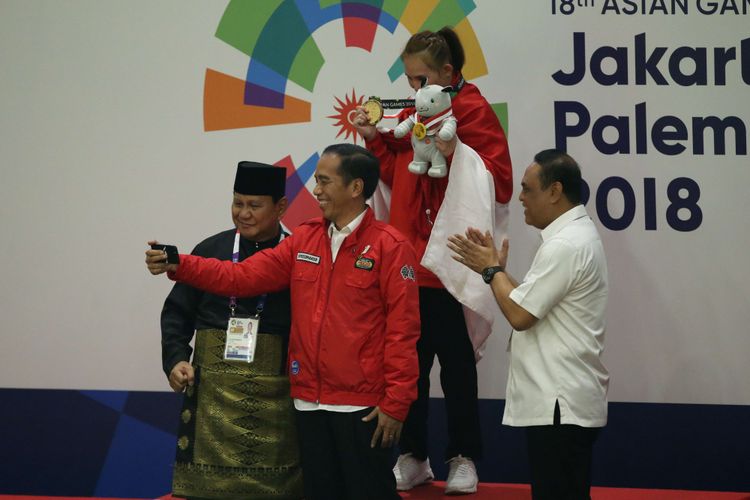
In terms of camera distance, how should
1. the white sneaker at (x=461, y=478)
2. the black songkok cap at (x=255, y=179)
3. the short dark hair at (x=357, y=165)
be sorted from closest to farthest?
the short dark hair at (x=357, y=165) → the black songkok cap at (x=255, y=179) → the white sneaker at (x=461, y=478)

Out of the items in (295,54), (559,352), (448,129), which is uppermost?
(295,54)

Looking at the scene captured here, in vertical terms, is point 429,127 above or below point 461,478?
above

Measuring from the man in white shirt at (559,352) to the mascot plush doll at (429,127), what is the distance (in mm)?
439

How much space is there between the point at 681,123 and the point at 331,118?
4.90 ft

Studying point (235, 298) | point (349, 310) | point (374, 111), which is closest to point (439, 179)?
point (374, 111)

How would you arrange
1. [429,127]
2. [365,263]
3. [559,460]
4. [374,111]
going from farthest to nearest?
[374,111] < [429,127] < [365,263] < [559,460]

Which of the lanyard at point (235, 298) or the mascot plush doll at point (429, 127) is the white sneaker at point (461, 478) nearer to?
the lanyard at point (235, 298)

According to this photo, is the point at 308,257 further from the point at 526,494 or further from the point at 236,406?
the point at 526,494

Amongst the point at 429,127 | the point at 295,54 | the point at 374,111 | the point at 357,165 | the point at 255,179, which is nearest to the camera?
the point at 357,165

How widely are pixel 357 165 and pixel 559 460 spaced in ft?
3.43

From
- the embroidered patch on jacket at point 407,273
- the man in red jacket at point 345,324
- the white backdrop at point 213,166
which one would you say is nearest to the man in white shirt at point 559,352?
the embroidered patch on jacket at point 407,273

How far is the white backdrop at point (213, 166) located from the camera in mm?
3863

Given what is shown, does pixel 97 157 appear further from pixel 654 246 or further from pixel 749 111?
pixel 749 111

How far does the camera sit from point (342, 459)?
2652 mm
